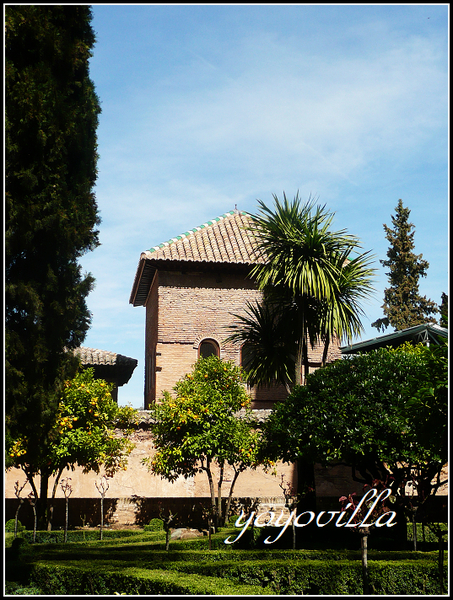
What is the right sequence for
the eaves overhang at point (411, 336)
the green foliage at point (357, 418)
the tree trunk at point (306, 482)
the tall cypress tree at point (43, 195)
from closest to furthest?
1. the tall cypress tree at point (43, 195)
2. the green foliage at point (357, 418)
3. the tree trunk at point (306, 482)
4. the eaves overhang at point (411, 336)

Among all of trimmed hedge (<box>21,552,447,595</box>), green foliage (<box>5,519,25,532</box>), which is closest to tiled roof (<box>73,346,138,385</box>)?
green foliage (<box>5,519,25,532</box>)

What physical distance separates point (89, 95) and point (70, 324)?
4073 mm

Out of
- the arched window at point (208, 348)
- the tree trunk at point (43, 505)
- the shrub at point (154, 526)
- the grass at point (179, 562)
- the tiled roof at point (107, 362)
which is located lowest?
the shrub at point (154, 526)

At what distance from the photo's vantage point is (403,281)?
37.3 meters

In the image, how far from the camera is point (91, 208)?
11.0m

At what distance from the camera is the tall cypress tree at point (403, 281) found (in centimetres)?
3638

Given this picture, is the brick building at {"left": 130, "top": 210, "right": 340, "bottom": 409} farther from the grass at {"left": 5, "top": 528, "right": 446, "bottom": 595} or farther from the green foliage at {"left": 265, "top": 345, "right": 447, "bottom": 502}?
the grass at {"left": 5, "top": 528, "right": 446, "bottom": 595}

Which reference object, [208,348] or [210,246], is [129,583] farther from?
[210,246]

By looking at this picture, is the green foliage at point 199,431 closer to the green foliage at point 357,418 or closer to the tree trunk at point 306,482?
the tree trunk at point 306,482

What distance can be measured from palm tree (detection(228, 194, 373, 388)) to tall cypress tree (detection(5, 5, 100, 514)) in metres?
8.75

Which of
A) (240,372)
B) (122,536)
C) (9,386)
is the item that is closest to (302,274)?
(240,372)

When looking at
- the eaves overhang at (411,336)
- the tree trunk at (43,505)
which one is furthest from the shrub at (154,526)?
the eaves overhang at (411,336)

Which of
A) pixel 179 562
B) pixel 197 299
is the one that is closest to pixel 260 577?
pixel 179 562

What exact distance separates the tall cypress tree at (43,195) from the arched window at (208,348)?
14.9 metres
